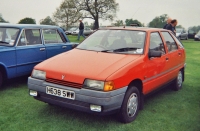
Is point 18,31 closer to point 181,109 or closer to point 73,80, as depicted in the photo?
point 73,80

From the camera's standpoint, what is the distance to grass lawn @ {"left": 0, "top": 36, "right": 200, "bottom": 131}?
4031mm

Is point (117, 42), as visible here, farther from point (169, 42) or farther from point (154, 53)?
point (169, 42)

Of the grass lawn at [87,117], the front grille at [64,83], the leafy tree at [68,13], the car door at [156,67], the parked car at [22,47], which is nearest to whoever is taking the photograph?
the front grille at [64,83]

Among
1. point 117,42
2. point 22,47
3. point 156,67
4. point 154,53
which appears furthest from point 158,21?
point 154,53

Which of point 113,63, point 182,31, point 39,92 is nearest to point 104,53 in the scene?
point 113,63

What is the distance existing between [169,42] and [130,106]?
2332 mm

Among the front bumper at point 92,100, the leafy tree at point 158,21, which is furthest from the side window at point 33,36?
the leafy tree at point 158,21

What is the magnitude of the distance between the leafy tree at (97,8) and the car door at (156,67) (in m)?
42.3

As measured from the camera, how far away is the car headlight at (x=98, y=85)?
3709 millimetres

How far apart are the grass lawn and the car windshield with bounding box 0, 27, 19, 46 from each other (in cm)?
112

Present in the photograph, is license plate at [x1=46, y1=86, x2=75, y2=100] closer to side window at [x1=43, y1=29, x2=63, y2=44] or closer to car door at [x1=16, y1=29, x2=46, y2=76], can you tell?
car door at [x1=16, y1=29, x2=46, y2=76]

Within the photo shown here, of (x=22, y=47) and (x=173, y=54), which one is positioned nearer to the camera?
(x=173, y=54)

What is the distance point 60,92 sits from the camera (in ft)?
12.9

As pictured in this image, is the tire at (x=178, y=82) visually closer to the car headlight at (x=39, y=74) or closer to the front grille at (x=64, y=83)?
the front grille at (x=64, y=83)
